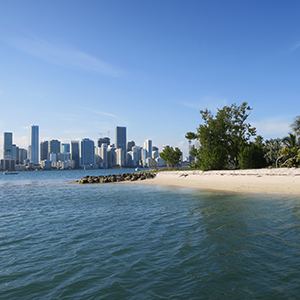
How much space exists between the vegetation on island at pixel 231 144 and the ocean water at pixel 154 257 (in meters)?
33.3

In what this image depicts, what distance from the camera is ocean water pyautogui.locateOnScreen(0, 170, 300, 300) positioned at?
21.4ft

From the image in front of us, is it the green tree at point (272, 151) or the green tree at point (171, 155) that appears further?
the green tree at point (171, 155)

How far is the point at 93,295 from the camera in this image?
20.7 ft

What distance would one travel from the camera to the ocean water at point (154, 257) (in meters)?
6.51

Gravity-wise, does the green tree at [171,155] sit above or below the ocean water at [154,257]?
above

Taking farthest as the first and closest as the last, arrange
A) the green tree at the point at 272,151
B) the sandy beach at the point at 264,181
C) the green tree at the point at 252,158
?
the green tree at the point at 252,158 < the green tree at the point at 272,151 < the sandy beach at the point at 264,181

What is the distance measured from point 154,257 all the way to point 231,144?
4864 cm

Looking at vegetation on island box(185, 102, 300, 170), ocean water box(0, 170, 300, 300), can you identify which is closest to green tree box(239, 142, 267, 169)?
vegetation on island box(185, 102, 300, 170)

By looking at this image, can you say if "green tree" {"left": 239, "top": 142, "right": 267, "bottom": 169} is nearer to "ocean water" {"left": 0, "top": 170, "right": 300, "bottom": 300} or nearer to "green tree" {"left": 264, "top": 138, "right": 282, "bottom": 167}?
"green tree" {"left": 264, "top": 138, "right": 282, "bottom": 167}

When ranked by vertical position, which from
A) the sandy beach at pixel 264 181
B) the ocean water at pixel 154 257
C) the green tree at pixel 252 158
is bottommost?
the ocean water at pixel 154 257

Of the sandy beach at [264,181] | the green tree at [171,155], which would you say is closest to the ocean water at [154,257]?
the sandy beach at [264,181]

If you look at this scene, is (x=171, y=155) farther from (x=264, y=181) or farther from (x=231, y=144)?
(x=264, y=181)

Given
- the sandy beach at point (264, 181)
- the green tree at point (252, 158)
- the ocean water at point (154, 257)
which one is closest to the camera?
the ocean water at point (154, 257)

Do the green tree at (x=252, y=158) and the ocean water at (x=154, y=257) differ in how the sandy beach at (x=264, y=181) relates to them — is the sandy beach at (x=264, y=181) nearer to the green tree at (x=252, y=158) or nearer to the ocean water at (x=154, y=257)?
the green tree at (x=252, y=158)
